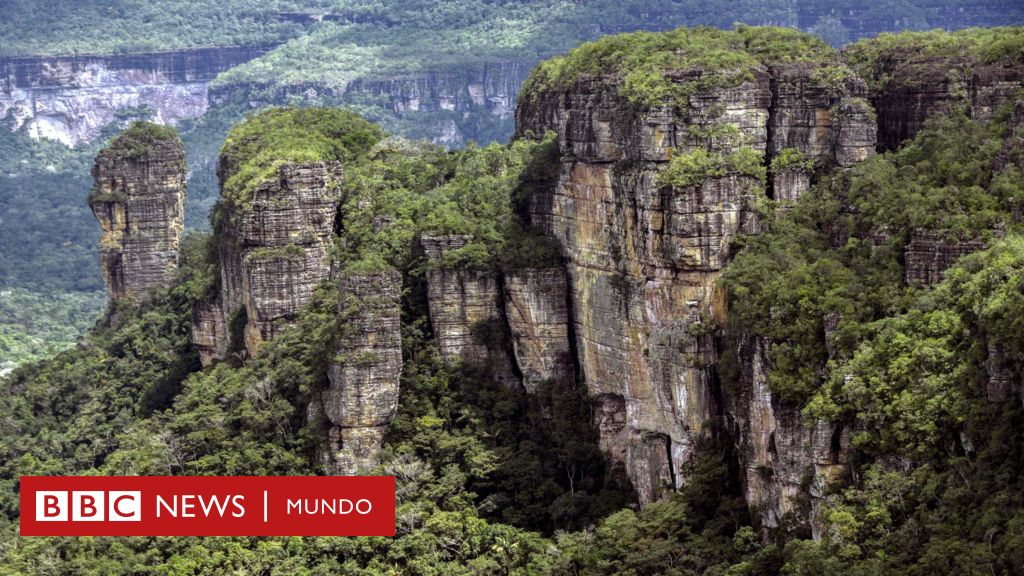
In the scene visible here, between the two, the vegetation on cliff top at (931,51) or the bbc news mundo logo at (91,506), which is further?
the bbc news mundo logo at (91,506)

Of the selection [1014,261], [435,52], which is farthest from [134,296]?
[435,52]

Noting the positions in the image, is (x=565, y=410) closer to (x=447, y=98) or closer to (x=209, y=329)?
(x=209, y=329)

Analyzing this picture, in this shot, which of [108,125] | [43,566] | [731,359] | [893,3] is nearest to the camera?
[731,359]

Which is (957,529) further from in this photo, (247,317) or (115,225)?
(115,225)

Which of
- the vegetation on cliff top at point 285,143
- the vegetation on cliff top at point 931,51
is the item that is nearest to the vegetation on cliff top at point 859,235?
the vegetation on cliff top at point 931,51

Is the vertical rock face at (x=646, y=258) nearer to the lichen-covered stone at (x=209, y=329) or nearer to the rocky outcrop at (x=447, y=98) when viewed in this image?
the lichen-covered stone at (x=209, y=329)

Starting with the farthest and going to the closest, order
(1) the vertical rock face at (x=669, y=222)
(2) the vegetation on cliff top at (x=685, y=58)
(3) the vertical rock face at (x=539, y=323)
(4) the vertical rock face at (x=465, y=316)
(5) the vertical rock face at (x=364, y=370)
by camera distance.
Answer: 1. (4) the vertical rock face at (x=465, y=316)
2. (3) the vertical rock face at (x=539, y=323)
3. (5) the vertical rock face at (x=364, y=370)
4. (2) the vegetation on cliff top at (x=685, y=58)
5. (1) the vertical rock face at (x=669, y=222)

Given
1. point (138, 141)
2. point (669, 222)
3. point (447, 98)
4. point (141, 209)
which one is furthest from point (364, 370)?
point (447, 98)
